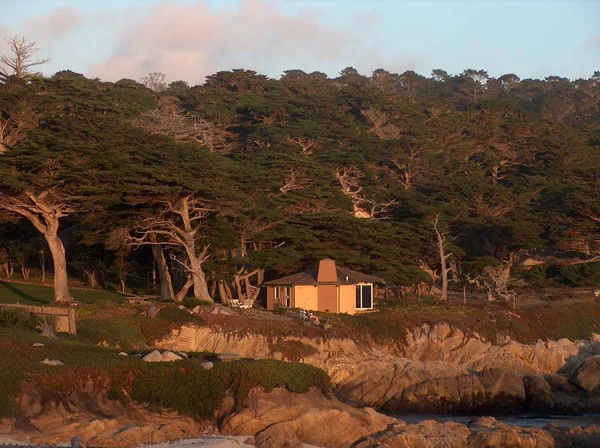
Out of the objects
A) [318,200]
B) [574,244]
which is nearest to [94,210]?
[318,200]

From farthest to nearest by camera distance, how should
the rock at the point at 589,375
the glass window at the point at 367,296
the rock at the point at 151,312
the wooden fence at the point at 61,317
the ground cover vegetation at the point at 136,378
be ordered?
the glass window at the point at 367,296 < the rock at the point at 151,312 < the rock at the point at 589,375 < the wooden fence at the point at 61,317 < the ground cover vegetation at the point at 136,378

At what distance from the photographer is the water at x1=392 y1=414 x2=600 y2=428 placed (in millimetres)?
29453

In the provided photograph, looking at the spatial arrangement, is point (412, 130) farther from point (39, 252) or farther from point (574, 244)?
point (39, 252)

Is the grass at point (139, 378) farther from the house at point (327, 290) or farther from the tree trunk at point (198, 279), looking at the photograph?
the house at point (327, 290)

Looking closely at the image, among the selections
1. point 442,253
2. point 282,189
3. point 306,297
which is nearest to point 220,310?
point 306,297

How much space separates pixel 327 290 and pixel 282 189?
502 inches

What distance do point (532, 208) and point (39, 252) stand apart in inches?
1154

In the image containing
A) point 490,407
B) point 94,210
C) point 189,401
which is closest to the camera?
point 189,401

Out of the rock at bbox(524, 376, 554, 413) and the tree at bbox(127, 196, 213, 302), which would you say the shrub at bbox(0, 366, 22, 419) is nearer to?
the rock at bbox(524, 376, 554, 413)

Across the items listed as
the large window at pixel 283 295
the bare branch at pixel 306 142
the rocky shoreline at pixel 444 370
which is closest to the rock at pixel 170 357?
the rocky shoreline at pixel 444 370

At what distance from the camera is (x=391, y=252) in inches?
1928

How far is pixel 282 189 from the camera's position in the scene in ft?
182

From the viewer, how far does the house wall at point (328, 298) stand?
43.8 m

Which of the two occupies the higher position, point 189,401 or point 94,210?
point 94,210
